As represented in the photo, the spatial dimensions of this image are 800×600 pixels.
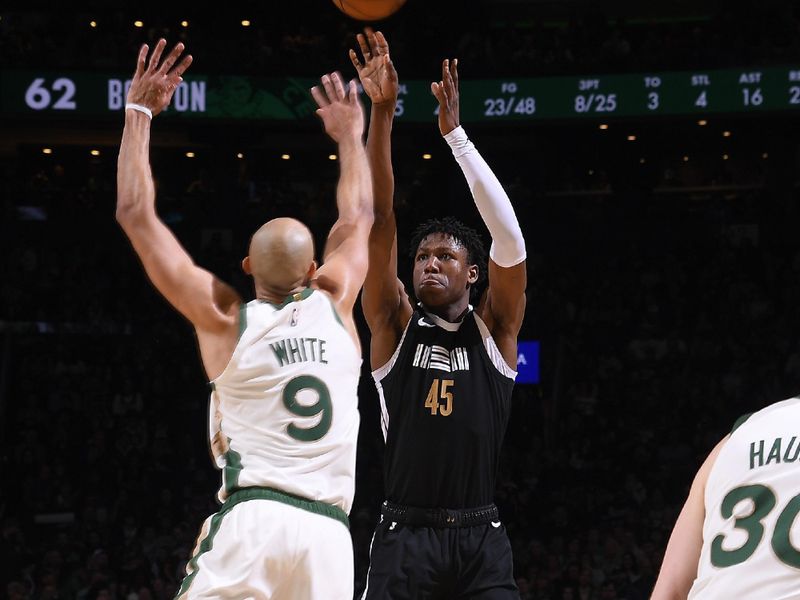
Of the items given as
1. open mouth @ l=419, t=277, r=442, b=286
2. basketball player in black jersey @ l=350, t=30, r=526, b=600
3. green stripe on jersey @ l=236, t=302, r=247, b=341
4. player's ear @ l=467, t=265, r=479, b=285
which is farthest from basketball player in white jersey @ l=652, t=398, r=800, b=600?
player's ear @ l=467, t=265, r=479, b=285

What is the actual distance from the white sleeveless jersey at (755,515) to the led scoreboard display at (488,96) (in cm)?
1340

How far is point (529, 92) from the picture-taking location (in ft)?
50.8

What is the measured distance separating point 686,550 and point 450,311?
8.00ft

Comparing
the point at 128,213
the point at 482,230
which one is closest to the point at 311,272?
the point at 128,213

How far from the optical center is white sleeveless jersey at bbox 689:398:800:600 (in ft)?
6.87

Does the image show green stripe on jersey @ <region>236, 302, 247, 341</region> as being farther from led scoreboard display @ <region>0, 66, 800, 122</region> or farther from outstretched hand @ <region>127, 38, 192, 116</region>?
led scoreboard display @ <region>0, 66, 800, 122</region>

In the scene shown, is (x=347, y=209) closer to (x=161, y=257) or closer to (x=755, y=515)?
(x=161, y=257)

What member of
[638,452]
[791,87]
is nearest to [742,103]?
[791,87]

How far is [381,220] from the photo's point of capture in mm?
4535

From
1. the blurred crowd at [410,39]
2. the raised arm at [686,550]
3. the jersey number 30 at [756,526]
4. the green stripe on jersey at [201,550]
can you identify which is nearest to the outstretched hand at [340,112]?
the green stripe on jersey at [201,550]

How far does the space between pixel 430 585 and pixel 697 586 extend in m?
2.05

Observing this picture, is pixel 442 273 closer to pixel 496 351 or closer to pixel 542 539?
pixel 496 351

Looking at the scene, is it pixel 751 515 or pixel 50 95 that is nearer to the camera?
pixel 751 515

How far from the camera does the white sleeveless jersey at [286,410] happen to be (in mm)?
3307
